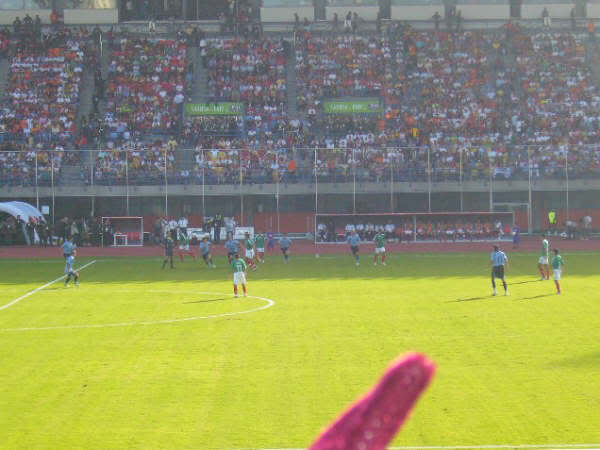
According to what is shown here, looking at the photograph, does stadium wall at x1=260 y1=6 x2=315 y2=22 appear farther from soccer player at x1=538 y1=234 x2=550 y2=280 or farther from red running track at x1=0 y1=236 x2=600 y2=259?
soccer player at x1=538 y1=234 x2=550 y2=280

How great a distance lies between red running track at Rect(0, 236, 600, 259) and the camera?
50906 mm

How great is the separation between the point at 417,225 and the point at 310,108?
13925 mm

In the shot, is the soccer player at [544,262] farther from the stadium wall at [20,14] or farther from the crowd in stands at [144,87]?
the stadium wall at [20,14]

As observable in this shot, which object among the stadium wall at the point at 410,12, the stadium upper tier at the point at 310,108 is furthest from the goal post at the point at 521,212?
the stadium wall at the point at 410,12

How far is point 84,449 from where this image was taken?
41.0 feet

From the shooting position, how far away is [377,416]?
2207 mm

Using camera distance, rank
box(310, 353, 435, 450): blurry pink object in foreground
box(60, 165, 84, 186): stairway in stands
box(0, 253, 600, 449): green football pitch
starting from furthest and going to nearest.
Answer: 1. box(60, 165, 84, 186): stairway in stands
2. box(0, 253, 600, 449): green football pitch
3. box(310, 353, 435, 450): blurry pink object in foreground

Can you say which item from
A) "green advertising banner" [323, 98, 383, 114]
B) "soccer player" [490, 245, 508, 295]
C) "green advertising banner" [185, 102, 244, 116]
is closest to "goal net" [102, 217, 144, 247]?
"green advertising banner" [185, 102, 244, 116]

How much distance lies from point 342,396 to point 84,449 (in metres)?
4.87

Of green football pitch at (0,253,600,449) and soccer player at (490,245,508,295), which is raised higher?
soccer player at (490,245,508,295)

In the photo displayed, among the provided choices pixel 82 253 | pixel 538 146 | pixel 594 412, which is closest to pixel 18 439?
pixel 594 412

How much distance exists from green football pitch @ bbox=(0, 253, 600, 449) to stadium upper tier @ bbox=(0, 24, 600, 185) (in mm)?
23055

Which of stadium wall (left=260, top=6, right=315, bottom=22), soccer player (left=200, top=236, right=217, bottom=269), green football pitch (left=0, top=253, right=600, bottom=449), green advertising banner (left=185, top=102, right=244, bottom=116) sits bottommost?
green football pitch (left=0, top=253, right=600, bottom=449)

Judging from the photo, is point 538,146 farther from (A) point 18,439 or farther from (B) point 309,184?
(A) point 18,439
